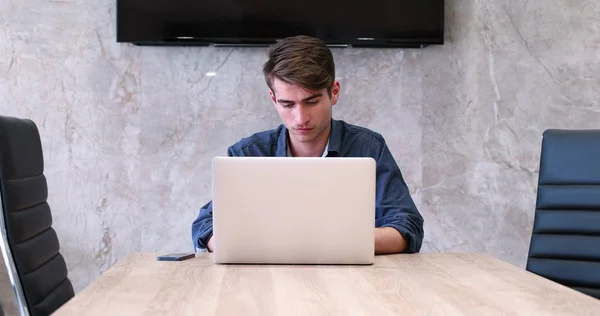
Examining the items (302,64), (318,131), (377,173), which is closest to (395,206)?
(377,173)

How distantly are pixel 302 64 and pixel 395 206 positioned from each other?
50 cm

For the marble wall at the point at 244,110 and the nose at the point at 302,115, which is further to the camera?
the marble wall at the point at 244,110

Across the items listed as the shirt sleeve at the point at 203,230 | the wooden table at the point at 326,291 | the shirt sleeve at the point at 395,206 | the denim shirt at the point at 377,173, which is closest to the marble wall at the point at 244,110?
the denim shirt at the point at 377,173

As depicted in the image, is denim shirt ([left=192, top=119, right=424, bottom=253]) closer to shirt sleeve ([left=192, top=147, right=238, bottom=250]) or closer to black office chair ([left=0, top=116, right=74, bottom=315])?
shirt sleeve ([left=192, top=147, right=238, bottom=250])

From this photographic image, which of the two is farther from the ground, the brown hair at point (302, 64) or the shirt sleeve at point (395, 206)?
the brown hair at point (302, 64)

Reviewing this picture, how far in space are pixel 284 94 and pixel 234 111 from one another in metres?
1.33

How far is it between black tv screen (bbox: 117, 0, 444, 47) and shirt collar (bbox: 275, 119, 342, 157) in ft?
3.47

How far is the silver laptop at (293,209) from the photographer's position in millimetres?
1657

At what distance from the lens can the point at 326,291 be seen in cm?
136

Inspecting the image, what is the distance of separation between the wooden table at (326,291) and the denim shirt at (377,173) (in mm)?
248

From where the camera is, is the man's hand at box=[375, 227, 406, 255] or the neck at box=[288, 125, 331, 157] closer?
the man's hand at box=[375, 227, 406, 255]

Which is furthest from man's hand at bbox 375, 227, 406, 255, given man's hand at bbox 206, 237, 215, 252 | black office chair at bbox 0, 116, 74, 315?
black office chair at bbox 0, 116, 74, 315

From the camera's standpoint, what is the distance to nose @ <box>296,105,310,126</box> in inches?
85.4

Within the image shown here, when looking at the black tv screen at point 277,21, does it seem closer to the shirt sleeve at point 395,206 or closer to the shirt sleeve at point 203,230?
the shirt sleeve at point 395,206
